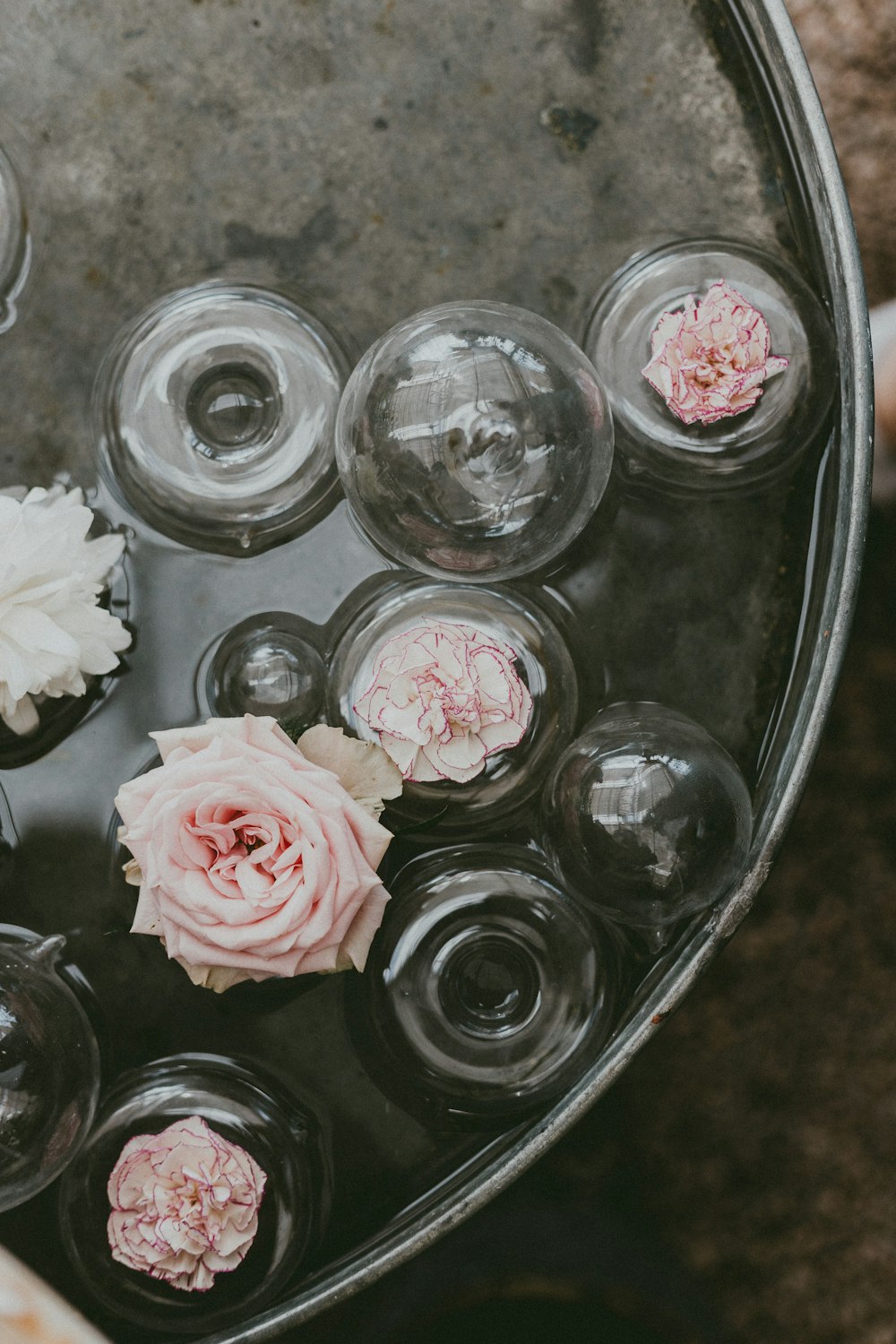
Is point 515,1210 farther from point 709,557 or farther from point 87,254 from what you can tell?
point 87,254

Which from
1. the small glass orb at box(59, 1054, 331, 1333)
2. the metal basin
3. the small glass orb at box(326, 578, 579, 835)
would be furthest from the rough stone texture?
the small glass orb at box(59, 1054, 331, 1333)

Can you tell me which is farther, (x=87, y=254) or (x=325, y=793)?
(x=87, y=254)

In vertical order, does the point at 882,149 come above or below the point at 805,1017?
above

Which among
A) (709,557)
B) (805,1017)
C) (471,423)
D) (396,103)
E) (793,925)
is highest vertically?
(396,103)

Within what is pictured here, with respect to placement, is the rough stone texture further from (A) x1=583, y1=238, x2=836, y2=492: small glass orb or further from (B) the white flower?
(B) the white flower

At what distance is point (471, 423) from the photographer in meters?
0.71

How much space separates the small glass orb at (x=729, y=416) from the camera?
2.59 feet

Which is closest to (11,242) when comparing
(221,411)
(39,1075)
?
(221,411)

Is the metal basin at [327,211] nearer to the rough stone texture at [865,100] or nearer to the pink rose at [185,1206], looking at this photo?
the pink rose at [185,1206]

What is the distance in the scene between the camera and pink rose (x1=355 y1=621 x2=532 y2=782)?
0.70 meters

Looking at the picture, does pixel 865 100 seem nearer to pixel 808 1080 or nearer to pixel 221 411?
pixel 221 411

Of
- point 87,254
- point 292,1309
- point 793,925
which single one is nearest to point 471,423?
point 87,254

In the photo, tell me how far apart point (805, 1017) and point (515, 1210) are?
17.2 inches

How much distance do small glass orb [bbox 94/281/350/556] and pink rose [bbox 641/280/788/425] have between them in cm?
25
